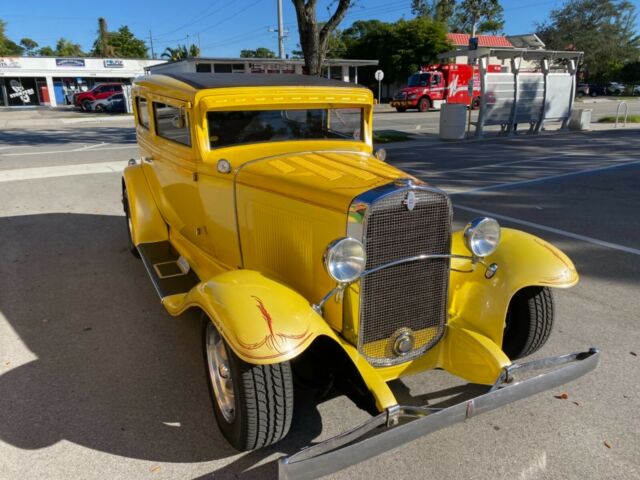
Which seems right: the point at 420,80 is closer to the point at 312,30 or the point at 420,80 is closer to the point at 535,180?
the point at 312,30

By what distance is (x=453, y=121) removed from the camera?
14594 millimetres

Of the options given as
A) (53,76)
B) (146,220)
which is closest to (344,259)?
(146,220)

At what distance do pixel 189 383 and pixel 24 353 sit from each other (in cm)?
127

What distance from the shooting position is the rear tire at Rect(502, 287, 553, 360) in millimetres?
2938

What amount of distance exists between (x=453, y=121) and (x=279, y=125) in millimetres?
12209

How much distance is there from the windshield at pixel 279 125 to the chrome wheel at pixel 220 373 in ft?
4.68

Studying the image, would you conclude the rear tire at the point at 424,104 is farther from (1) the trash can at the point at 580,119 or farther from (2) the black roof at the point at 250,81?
(2) the black roof at the point at 250,81

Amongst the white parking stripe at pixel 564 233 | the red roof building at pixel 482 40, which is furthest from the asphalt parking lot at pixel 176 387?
the red roof building at pixel 482 40

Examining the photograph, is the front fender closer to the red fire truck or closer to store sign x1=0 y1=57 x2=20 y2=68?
the red fire truck

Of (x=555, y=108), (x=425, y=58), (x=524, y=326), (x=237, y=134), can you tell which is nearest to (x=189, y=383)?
(x=237, y=134)

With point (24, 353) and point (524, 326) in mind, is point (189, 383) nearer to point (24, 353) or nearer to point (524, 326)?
point (24, 353)

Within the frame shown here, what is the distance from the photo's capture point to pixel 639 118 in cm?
2059

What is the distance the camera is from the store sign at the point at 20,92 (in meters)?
35.9

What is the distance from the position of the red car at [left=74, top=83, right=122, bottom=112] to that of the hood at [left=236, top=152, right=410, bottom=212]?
30.1 metres
